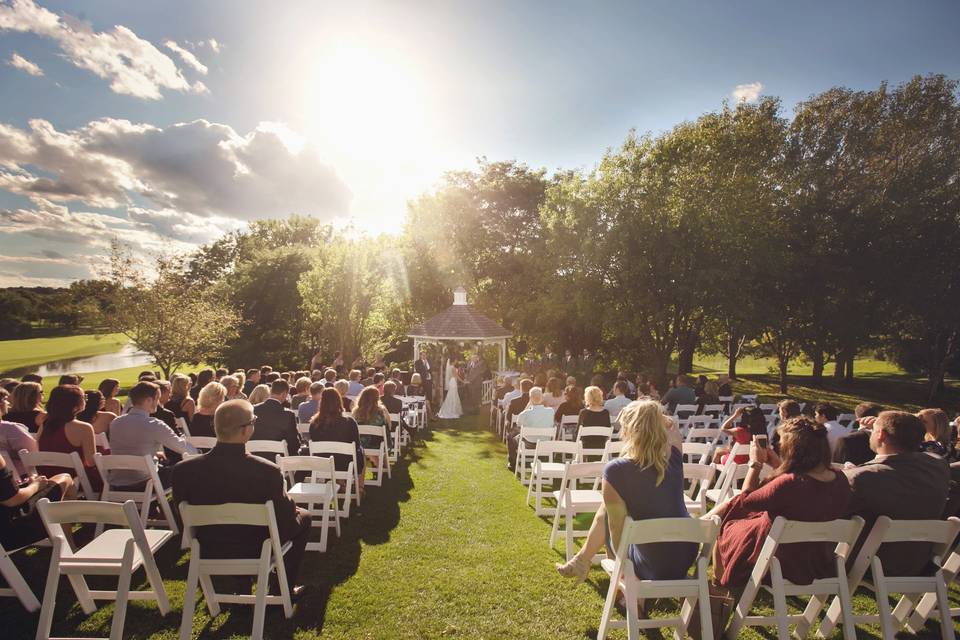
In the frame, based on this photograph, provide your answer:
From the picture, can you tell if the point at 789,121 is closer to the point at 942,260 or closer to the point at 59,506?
the point at 942,260

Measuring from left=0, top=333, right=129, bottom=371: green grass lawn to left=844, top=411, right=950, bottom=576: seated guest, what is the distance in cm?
3810

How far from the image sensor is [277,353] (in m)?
34.8

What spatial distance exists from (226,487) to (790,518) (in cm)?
421

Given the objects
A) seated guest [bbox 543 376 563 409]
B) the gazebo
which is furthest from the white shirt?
the gazebo

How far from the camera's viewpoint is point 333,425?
6402 millimetres

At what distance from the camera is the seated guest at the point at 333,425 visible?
639 centimetres

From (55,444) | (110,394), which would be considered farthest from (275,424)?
(110,394)

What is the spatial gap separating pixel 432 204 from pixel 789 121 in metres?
19.6

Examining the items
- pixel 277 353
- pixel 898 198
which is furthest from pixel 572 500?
pixel 277 353

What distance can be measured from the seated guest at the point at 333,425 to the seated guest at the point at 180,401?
2663mm

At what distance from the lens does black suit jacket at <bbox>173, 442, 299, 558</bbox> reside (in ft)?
11.6

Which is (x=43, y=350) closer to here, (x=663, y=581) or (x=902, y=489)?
(x=663, y=581)

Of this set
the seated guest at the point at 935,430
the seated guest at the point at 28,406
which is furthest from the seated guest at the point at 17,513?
the seated guest at the point at 935,430

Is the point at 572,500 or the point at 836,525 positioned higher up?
the point at 836,525
